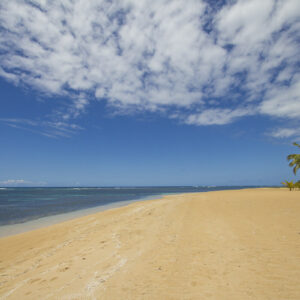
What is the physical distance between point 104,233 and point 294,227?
26.6ft

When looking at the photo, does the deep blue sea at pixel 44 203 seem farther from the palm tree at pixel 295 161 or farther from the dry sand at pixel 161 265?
the palm tree at pixel 295 161

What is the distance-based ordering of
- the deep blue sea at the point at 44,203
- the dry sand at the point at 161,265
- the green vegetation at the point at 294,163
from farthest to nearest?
the green vegetation at the point at 294,163, the deep blue sea at the point at 44,203, the dry sand at the point at 161,265

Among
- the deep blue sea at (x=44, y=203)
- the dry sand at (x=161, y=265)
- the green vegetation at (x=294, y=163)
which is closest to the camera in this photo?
the dry sand at (x=161, y=265)

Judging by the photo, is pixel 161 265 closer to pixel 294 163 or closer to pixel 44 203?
pixel 44 203

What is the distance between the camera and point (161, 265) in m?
4.86

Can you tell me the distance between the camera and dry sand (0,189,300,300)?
3.76 m

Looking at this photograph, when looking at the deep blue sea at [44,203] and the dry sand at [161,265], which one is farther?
the deep blue sea at [44,203]

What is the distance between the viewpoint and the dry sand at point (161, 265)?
3.76m

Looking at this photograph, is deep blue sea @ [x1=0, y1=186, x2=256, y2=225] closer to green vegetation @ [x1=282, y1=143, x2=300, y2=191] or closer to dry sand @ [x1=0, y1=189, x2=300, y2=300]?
dry sand @ [x1=0, y1=189, x2=300, y2=300]

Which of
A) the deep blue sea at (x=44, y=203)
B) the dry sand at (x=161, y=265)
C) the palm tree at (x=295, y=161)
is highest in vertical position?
the palm tree at (x=295, y=161)

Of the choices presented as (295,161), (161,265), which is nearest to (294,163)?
(295,161)

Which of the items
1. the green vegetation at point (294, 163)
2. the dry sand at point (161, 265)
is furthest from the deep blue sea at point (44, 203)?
the green vegetation at point (294, 163)

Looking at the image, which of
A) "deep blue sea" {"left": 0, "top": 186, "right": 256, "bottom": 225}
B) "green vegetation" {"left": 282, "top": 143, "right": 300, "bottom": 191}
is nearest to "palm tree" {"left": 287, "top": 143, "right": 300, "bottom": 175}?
"green vegetation" {"left": 282, "top": 143, "right": 300, "bottom": 191}

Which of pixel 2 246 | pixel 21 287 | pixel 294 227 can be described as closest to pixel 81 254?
pixel 21 287
